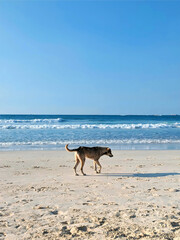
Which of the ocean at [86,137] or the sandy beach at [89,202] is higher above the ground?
the ocean at [86,137]

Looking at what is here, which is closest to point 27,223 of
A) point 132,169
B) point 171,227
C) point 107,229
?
point 107,229

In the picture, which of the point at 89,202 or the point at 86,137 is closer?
the point at 89,202

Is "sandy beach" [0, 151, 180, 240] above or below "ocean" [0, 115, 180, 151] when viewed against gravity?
below

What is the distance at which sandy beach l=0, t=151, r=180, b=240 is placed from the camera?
11.3 ft

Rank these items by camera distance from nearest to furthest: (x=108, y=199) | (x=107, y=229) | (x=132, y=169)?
(x=107, y=229) < (x=108, y=199) < (x=132, y=169)

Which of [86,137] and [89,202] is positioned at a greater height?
[86,137]

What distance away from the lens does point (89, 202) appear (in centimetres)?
477

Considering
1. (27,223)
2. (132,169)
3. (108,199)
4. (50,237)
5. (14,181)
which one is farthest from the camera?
(132,169)

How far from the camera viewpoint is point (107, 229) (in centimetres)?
347

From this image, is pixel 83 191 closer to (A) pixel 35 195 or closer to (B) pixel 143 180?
(A) pixel 35 195

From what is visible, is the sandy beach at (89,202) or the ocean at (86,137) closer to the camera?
the sandy beach at (89,202)

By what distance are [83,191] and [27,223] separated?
205 cm

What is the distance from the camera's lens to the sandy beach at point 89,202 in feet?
11.3

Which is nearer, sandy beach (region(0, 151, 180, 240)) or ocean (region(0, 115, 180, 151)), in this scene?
sandy beach (region(0, 151, 180, 240))
